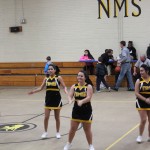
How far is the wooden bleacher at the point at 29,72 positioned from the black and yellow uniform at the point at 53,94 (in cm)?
1101

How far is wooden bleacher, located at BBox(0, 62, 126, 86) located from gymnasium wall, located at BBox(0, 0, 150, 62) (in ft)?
1.35

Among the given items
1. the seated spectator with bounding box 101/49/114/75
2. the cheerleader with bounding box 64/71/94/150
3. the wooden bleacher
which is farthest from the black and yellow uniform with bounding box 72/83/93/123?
the wooden bleacher

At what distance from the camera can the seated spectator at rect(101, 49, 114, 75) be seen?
1805 centimetres

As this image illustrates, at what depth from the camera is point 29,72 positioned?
21.6m

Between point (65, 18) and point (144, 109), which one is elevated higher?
point (65, 18)

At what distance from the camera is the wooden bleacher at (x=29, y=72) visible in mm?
20391

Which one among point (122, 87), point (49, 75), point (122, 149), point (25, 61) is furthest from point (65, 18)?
point (122, 149)

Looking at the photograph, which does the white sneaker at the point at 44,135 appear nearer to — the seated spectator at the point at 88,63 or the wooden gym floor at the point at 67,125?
the wooden gym floor at the point at 67,125

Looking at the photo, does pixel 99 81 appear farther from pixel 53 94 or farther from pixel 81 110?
pixel 81 110

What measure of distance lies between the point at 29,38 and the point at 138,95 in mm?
14942

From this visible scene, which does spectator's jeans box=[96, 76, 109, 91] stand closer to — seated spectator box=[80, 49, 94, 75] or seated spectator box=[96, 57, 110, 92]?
seated spectator box=[96, 57, 110, 92]

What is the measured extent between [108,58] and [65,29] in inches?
158

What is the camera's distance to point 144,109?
8.08m

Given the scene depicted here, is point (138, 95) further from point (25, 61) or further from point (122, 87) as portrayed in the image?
point (25, 61)
